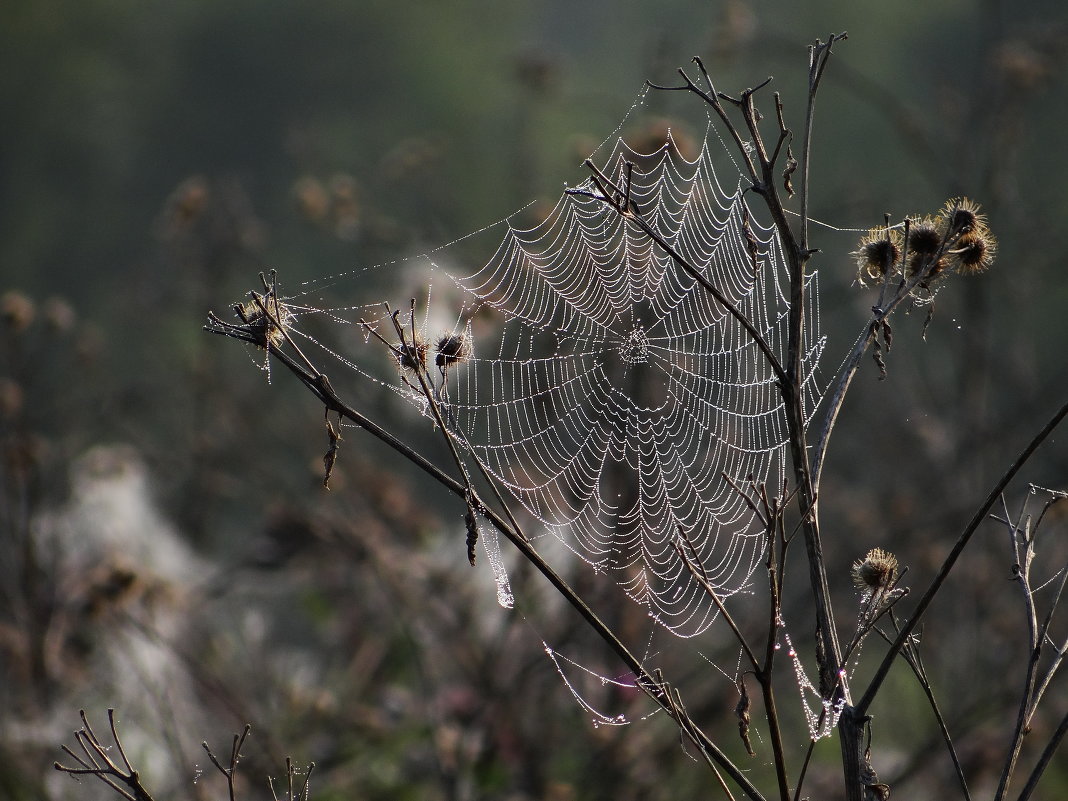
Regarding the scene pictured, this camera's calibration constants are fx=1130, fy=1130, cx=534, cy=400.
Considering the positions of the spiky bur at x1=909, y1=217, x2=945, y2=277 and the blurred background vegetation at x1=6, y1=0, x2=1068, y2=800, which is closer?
the spiky bur at x1=909, y1=217, x2=945, y2=277

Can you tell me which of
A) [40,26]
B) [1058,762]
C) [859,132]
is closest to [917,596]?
[1058,762]

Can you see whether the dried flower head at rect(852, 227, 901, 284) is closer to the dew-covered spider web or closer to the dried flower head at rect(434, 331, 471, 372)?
the dried flower head at rect(434, 331, 471, 372)

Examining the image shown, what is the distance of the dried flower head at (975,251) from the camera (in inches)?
68.3

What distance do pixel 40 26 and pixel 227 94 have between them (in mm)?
1948

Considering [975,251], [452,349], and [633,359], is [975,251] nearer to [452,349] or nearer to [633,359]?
[452,349]

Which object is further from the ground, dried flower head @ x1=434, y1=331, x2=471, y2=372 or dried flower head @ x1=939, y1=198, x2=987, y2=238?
dried flower head @ x1=939, y1=198, x2=987, y2=238

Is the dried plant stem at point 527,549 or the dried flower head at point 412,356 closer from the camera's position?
the dried plant stem at point 527,549

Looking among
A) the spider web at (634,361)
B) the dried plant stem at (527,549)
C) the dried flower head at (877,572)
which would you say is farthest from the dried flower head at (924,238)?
the spider web at (634,361)

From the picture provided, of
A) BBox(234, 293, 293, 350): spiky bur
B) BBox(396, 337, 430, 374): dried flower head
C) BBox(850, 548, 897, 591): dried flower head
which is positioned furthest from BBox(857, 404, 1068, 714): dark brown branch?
BBox(234, 293, 293, 350): spiky bur

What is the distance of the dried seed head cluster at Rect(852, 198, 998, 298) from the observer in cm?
165

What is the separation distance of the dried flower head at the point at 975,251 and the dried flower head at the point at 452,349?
2.48ft

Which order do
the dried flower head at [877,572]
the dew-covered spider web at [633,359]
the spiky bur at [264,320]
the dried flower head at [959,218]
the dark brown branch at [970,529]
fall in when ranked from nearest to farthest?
1. the dark brown branch at [970,529]
2. the spiky bur at [264,320]
3. the dried flower head at [877,572]
4. the dried flower head at [959,218]
5. the dew-covered spider web at [633,359]

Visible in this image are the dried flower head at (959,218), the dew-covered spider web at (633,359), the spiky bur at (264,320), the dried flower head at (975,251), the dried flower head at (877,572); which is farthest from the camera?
A: the dew-covered spider web at (633,359)

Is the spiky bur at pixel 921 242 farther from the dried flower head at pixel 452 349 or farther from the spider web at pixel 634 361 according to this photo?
the spider web at pixel 634 361
